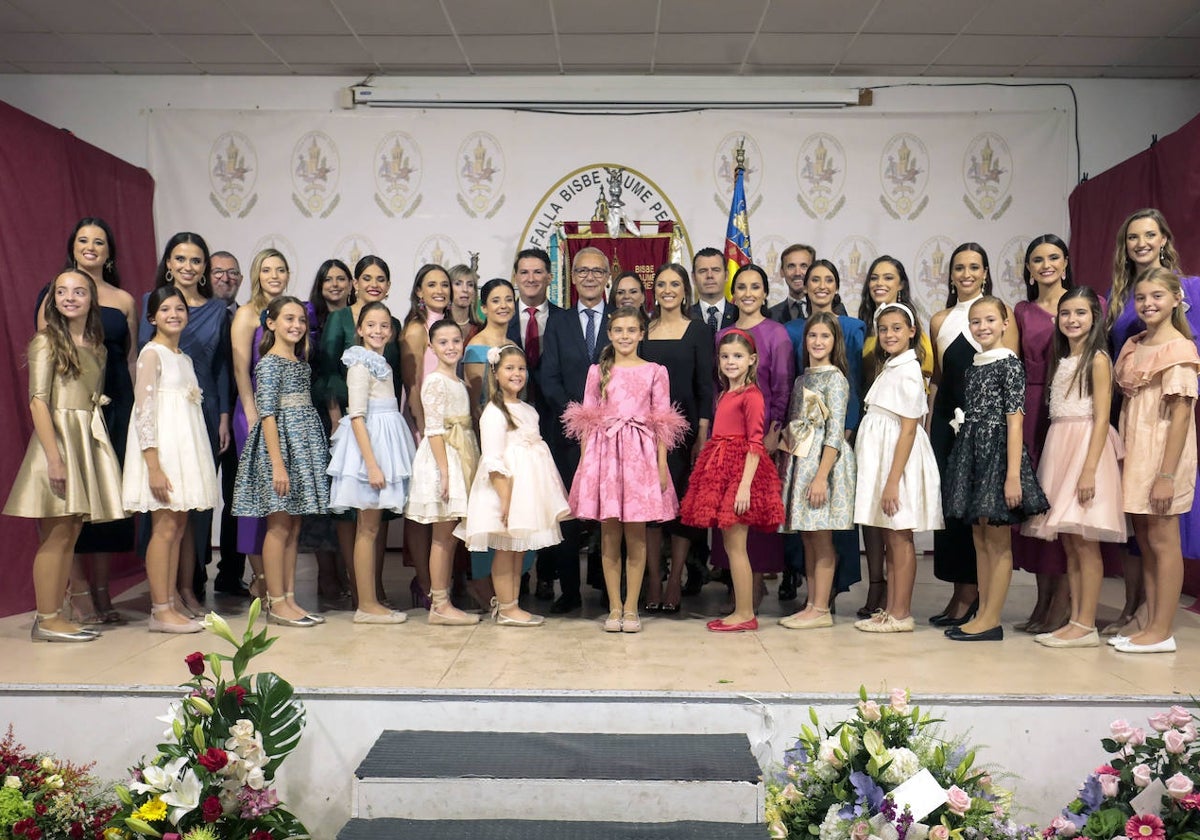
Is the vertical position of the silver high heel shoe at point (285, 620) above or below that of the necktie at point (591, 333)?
below

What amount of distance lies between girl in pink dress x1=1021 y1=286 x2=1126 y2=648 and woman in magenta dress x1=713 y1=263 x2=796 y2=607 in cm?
96

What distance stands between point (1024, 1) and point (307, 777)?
4.90 metres

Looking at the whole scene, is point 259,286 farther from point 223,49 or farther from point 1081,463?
point 1081,463

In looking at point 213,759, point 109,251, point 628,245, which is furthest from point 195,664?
point 628,245

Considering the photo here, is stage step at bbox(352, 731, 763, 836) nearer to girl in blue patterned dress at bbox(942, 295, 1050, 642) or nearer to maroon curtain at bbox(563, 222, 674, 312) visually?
girl in blue patterned dress at bbox(942, 295, 1050, 642)

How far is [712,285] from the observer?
15.0ft

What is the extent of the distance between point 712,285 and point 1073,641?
6.81 ft

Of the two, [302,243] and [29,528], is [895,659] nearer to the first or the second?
[29,528]

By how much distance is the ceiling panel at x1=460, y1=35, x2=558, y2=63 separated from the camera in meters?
5.65

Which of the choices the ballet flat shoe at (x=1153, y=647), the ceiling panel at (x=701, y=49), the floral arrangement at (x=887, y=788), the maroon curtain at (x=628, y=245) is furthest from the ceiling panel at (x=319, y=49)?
the ballet flat shoe at (x=1153, y=647)

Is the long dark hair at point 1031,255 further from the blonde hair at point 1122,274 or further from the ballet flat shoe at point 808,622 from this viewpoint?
the ballet flat shoe at point 808,622

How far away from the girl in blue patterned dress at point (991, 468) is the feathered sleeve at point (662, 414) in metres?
1.02

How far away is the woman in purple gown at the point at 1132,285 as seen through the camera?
3.65 meters

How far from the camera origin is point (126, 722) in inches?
112
